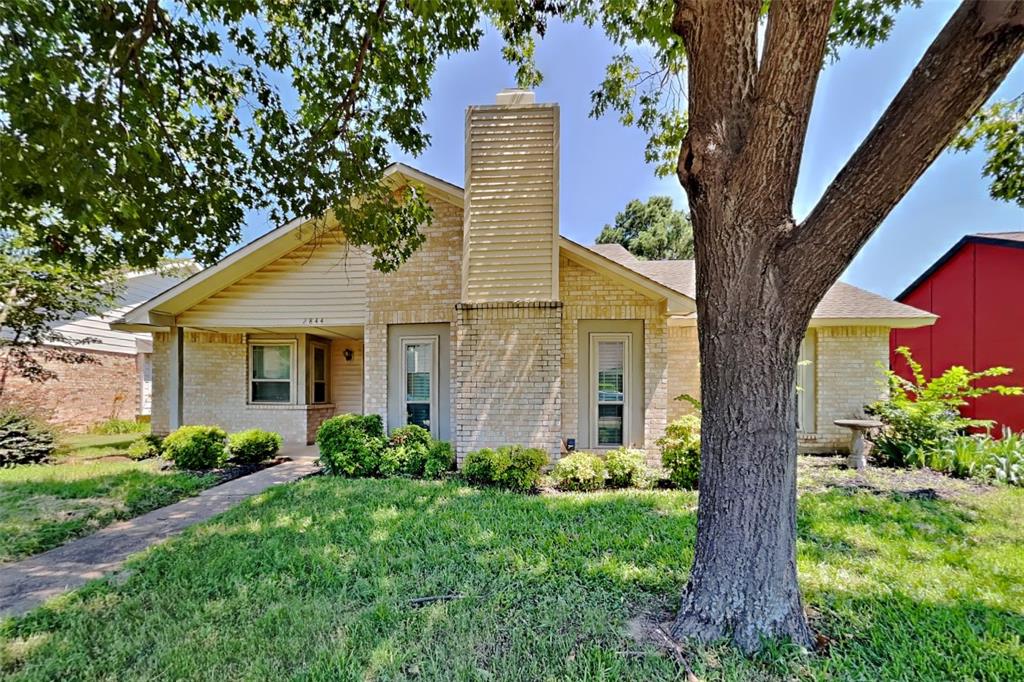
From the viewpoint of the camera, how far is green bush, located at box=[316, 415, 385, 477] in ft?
24.1

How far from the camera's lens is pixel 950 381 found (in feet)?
25.5

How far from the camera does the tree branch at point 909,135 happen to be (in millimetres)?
2115

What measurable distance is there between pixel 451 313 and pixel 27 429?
9304 mm

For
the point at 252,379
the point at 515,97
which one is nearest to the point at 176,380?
the point at 252,379

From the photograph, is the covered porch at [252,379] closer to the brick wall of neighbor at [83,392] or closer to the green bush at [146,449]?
the green bush at [146,449]

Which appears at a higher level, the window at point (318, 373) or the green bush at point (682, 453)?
the window at point (318, 373)

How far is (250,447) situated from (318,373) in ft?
8.57

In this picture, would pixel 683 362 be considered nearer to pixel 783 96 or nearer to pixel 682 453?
pixel 682 453

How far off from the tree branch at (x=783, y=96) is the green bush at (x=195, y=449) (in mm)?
9646

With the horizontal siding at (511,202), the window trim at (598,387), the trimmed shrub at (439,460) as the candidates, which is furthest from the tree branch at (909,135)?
the trimmed shrub at (439,460)

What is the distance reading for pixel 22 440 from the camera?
28.2ft

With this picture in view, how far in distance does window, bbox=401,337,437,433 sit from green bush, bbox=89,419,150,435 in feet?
36.9

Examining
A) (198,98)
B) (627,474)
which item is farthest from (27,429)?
(627,474)

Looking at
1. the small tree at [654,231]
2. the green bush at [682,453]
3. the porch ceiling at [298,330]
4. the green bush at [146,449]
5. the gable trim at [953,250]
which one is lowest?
the green bush at [146,449]
